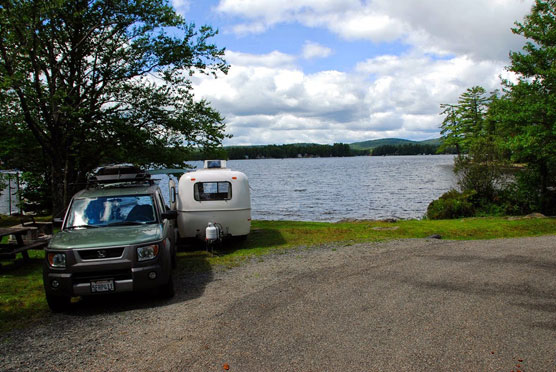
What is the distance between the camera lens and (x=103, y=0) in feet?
54.1

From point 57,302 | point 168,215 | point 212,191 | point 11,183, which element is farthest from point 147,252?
point 11,183

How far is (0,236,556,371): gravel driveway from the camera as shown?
4.96 metres

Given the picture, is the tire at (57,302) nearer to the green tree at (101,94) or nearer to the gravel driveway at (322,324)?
the gravel driveway at (322,324)

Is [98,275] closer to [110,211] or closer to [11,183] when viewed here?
[110,211]

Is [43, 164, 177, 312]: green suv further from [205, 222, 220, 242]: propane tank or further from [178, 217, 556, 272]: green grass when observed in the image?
[205, 222, 220, 242]: propane tank

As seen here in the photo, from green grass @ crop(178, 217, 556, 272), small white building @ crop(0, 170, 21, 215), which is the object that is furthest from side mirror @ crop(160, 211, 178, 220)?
small white building @ crop(0, 170, 21, 215)

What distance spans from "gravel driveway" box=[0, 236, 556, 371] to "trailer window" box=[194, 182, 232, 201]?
387 centimetres

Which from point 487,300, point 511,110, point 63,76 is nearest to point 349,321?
point 487,300

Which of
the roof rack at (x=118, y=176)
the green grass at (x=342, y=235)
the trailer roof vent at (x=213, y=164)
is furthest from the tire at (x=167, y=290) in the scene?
the trailer roof vent at (x=213, y=164)

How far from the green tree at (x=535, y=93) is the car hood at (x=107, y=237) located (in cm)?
1788

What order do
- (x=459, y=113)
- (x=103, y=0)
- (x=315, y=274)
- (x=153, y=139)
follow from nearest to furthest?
(x=315, y=274)
(x=103, y=0)
(x=153, y=139)
(x=459, y=113)

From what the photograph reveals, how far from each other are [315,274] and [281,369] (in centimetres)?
Result: 456

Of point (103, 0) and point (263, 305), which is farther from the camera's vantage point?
point (103, 0)

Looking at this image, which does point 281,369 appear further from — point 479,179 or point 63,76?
point 479,179
